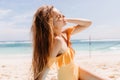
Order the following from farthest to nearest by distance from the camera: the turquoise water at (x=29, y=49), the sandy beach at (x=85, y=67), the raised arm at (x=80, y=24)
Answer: the turquoise water at (x=29, y=49) → the sandy beach at (x=85, y=67) → the raised arm at (x=80, y=24)

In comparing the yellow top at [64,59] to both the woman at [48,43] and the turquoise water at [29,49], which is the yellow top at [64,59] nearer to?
the woman at [48,43]

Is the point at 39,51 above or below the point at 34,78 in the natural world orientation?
above

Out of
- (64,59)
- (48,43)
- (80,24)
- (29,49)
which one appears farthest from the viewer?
(29,49)

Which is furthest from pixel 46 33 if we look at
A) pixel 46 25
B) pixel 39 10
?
pixel 39 10

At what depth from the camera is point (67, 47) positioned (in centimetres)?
244

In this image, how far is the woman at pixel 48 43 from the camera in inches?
90.0

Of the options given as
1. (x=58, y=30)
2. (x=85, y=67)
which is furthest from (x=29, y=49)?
(x=58, y=30)

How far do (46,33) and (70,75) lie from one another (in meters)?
0.50

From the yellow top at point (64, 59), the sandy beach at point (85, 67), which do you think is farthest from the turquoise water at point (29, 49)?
the yellow top at point (64, 59)

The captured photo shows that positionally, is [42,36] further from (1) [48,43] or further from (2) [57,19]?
(2) [57,19]

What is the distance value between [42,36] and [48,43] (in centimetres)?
8

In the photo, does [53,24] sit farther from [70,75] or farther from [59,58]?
[70,75]

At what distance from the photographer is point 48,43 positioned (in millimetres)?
2283

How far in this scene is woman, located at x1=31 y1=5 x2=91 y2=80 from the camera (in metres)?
2.29
